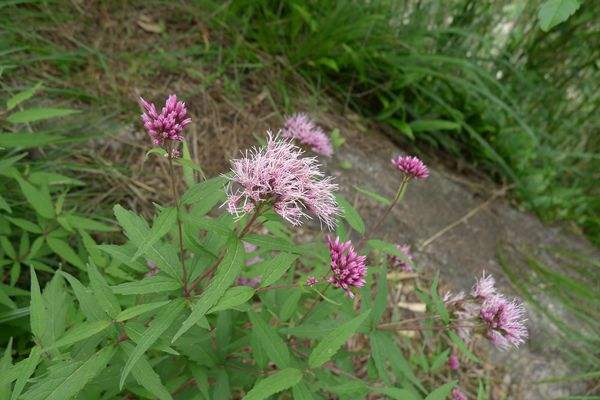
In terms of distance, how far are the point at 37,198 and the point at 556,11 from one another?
6.05 ft

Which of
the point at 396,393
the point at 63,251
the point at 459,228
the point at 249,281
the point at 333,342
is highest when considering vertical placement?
the point at 459,228

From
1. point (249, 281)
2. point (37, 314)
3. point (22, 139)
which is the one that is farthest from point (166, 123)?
point (22, 139)

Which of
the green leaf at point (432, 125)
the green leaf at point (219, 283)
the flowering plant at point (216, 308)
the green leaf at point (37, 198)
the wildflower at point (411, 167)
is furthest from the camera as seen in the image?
the green leaf at point (432, 125)

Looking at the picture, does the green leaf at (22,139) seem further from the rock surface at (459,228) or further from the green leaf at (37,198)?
the rock surface at (459,228)

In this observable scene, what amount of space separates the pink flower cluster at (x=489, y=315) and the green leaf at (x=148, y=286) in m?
0.93

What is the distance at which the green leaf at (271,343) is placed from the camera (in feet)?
4.84

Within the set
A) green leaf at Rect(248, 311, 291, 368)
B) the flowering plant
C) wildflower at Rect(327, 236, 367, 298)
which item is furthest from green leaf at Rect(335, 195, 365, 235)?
green leaf at Rect(248, 311, 291, 368)

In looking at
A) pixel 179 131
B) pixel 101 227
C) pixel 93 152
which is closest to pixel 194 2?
pixel 93 152

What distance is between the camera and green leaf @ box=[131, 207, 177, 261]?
1.20 metres

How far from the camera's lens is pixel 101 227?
6.89 ft

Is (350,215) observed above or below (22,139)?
below

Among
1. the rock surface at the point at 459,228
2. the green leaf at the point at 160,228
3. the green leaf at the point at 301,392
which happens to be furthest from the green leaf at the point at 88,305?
the rock surface at the point at 459,228

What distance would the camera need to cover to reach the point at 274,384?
1.31 metres

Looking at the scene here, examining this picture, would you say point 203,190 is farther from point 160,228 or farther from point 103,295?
point 103,295
